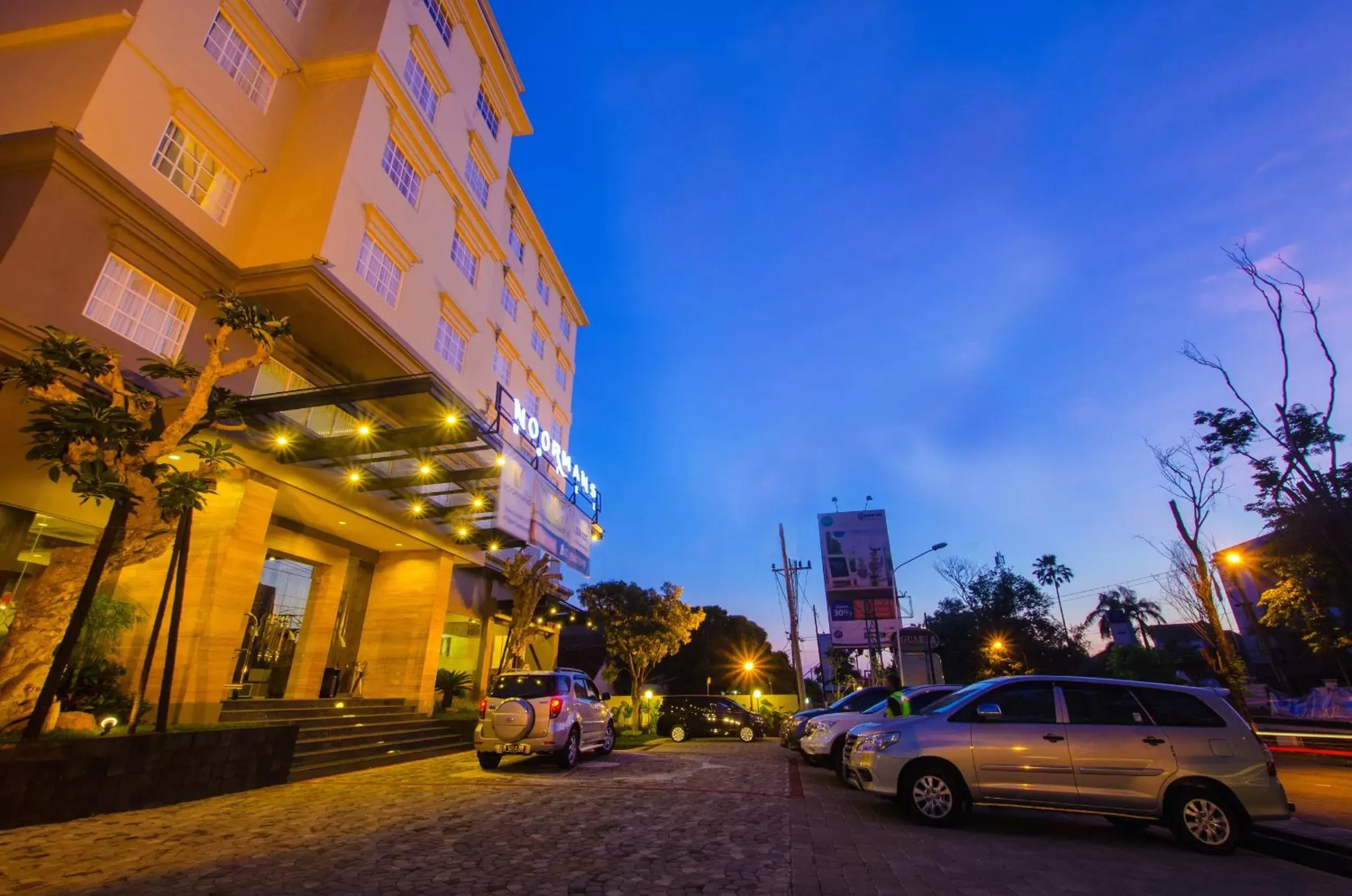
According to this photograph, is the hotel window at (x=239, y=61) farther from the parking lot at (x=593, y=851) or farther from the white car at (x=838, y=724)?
the white car at (x=838, y=724)

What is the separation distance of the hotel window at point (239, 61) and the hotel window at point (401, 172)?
2.56 m

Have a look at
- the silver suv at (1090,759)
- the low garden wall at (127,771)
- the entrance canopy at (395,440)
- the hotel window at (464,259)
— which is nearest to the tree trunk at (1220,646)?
the silver suv at (1090,759)

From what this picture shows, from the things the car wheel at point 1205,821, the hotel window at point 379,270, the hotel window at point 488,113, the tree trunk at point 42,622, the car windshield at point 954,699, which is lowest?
the car wheel at point 1205,821

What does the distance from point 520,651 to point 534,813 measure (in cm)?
1253

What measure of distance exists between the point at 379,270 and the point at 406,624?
987 centimetres

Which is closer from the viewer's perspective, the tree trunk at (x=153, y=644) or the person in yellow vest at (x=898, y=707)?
the tree trunk at (x=153, y=644)

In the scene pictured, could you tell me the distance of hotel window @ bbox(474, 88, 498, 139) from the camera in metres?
20.4

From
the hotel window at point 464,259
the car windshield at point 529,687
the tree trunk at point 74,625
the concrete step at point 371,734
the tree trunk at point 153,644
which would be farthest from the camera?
the hotel window at point 464,259

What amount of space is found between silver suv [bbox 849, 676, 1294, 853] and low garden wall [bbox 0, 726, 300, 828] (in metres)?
8.35

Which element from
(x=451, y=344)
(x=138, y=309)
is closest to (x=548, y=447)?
(x=451, y=344)

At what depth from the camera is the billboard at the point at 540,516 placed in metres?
16.2

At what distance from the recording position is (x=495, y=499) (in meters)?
16.0

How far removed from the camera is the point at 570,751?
36.6ft

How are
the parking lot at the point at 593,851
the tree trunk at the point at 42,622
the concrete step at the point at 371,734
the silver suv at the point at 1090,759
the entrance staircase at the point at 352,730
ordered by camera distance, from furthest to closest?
the concrete step at the point at 371,734 → the entrance staircase at the point at 352,730 → the tree trunk at the point at 42,622 → the silver suv at the point at 1090,759 → the parking lot at the point at 593,851
